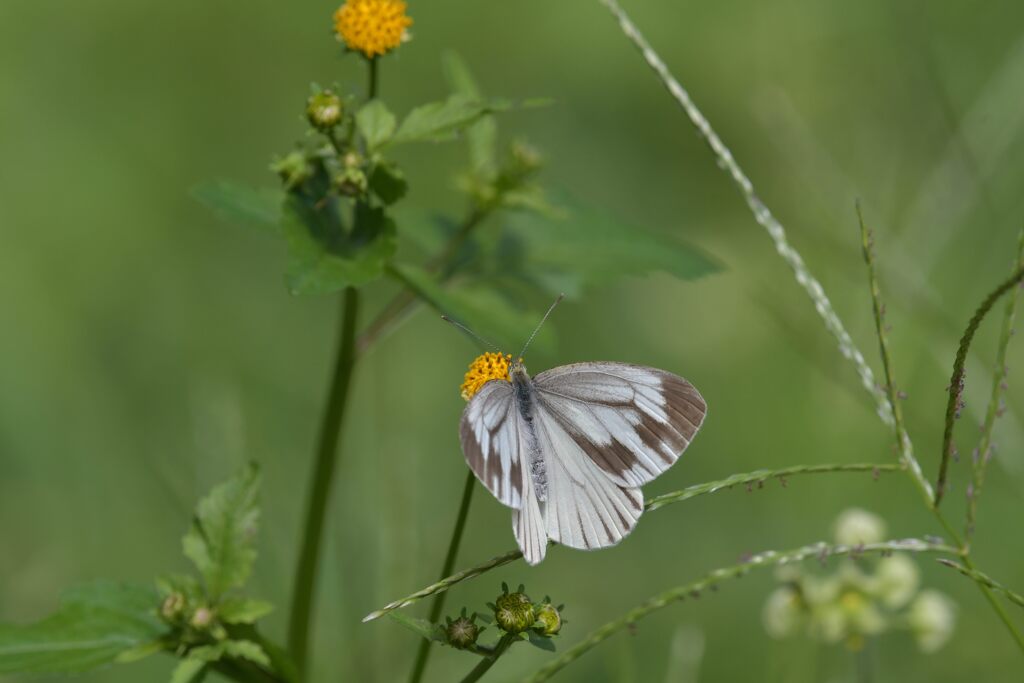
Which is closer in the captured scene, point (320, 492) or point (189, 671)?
point (189, 671)

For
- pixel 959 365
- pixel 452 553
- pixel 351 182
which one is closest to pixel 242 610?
pixel 452 553

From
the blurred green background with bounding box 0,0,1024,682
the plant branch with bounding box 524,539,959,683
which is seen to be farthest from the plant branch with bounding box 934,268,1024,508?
the blurred green background with bounding box 0,0,1024,682

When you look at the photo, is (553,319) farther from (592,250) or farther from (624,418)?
(624,418)

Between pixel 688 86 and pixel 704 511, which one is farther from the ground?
pixel 688 86

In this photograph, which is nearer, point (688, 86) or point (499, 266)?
point (499, 266)

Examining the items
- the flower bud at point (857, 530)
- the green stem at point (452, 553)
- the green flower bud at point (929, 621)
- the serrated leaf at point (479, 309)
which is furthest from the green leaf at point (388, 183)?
the green flower bud at point (929, 621)

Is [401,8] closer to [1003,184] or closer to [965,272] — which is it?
[1003,184]

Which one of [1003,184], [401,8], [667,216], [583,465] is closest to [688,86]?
[667,216]
